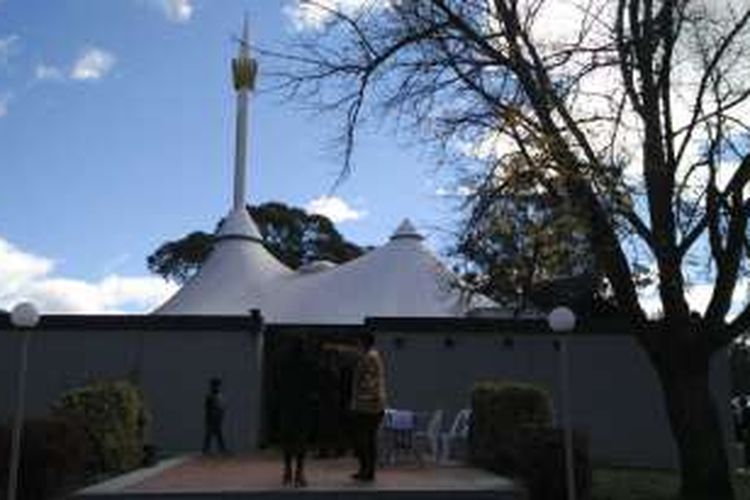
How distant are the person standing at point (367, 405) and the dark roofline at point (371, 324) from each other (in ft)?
Answer: 46.9

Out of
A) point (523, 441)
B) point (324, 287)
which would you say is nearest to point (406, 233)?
point (324, 287)

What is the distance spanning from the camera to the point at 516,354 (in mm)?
29797

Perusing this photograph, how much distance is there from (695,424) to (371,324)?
1292cm

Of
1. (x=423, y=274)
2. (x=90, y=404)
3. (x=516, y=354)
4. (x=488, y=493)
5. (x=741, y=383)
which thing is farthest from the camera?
(x=741, y=383)

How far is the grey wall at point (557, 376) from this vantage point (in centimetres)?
2933

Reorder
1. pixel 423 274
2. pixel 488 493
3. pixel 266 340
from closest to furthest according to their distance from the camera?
1. pixel 488 493
2. pixel 266 340
3. pixel 423 274

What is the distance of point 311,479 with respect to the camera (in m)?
16.1

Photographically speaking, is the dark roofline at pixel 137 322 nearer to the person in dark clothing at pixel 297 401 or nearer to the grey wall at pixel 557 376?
the grey wall at pixel 557 376

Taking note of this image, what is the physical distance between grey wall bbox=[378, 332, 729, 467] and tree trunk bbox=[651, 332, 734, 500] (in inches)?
454

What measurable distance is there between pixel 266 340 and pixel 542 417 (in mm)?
14727

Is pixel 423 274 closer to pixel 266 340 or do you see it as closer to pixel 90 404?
pixel 266 340

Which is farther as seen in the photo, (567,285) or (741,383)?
(741,383)

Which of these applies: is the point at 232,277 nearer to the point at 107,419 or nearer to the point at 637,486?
the point at 107,419

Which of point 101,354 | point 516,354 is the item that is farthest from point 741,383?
point 101,354
